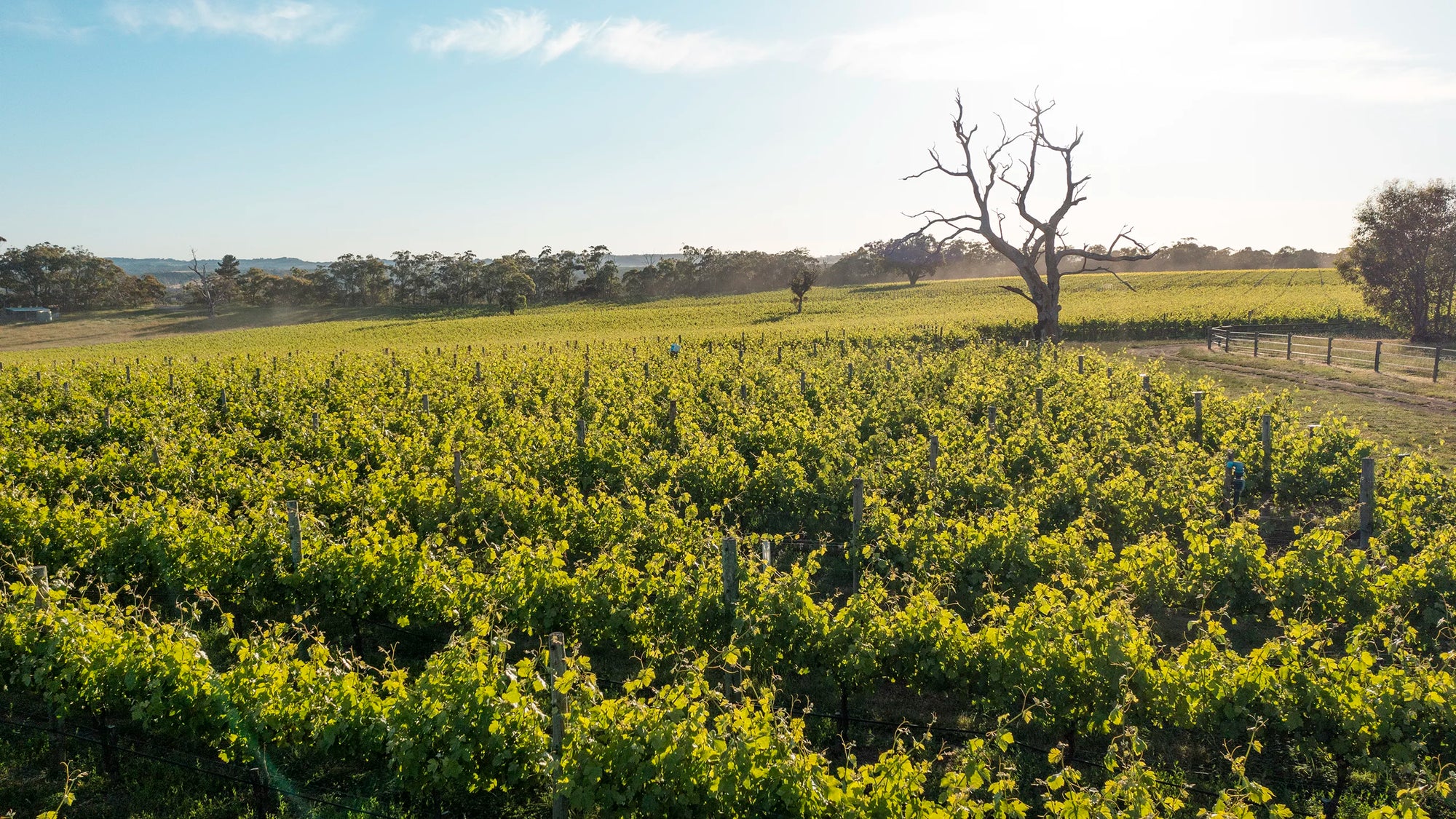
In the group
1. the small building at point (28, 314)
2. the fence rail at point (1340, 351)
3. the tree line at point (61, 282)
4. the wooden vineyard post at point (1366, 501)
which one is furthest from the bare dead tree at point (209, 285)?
the wooden vineyard post at point (1366, 501)

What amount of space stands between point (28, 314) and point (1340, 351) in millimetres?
97863

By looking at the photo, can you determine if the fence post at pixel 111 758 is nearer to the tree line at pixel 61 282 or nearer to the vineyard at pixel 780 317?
the vineyard at pixel 780 317

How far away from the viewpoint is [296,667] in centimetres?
655

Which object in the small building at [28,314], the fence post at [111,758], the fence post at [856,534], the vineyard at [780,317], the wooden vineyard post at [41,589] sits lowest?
the fence post at [111,758]

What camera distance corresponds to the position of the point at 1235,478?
11977mm

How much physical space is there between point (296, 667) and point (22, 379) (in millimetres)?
24607

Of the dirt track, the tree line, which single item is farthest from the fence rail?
the tree line

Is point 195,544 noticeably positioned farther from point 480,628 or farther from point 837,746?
point 837,746

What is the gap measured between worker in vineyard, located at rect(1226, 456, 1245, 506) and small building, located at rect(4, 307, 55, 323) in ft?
295

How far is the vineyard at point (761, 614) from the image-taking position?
5.52m

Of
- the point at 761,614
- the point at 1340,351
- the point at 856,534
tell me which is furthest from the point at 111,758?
the point at 1340,351

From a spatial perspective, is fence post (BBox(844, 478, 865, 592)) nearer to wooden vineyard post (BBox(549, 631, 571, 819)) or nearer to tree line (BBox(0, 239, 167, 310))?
wooden vineyard post (BBox(549, 631, 571, 819))

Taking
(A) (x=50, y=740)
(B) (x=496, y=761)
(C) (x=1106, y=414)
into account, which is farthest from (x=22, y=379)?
(C) (x=1106, y=414)

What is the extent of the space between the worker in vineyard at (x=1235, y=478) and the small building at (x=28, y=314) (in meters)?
89.9
